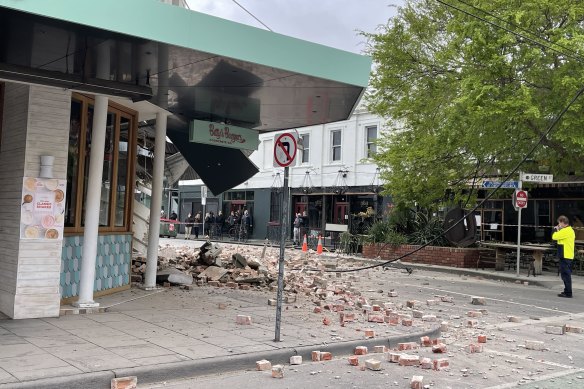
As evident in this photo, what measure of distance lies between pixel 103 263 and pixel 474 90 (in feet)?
35.9

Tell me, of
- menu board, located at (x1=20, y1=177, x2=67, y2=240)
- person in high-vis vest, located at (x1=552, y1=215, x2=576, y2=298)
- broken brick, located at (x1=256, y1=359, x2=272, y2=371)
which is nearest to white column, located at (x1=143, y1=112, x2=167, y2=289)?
menu board, located at (x1=20, y1=177, x2=67, y2=240)

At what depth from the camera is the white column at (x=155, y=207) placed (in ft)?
38.1

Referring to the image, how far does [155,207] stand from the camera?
1172cm

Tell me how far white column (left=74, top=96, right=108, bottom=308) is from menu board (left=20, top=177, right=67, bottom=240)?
55cm

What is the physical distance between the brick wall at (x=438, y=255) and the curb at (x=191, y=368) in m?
13.3

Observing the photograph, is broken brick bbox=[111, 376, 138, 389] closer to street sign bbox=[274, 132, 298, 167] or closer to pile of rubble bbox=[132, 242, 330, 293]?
street sign bbox=[274, 132, 298, 167]

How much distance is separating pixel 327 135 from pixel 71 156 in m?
26.5

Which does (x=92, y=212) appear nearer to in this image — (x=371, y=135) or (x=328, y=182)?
(x=371, y=135)

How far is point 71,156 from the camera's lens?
30.7 ft

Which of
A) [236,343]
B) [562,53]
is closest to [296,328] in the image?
[236,343]

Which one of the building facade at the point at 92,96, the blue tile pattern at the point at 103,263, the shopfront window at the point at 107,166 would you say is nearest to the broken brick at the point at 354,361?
the building facade at the point at 92,96

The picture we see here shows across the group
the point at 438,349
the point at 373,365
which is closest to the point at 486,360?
the point at 438,349

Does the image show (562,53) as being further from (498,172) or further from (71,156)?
(71,156)

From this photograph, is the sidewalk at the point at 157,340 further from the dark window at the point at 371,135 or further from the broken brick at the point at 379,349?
the dark window at the point at 371,135
